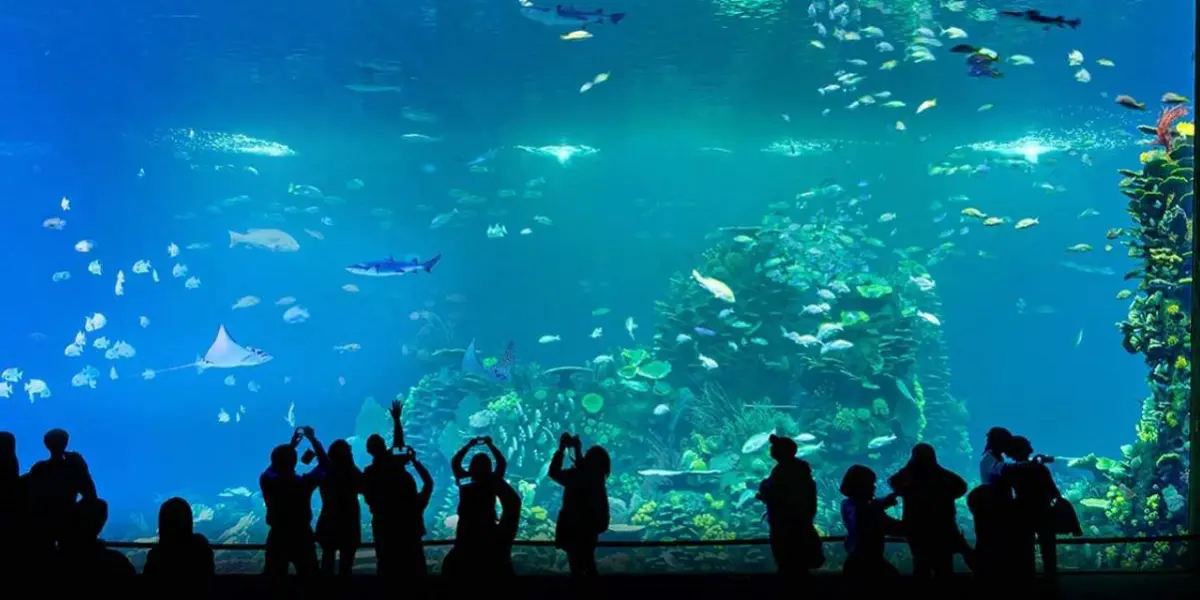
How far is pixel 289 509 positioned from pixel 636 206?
36.4 meters

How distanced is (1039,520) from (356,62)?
17.5 metres

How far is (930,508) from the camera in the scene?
13.1 ft

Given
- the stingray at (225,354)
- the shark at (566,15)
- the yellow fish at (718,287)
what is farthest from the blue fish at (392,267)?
the yellow fish at (718,287)

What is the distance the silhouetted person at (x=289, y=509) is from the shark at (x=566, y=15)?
777cm

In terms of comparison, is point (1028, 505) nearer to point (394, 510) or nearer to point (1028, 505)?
point (1028, 505)

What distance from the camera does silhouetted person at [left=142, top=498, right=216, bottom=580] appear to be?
317 centimetres

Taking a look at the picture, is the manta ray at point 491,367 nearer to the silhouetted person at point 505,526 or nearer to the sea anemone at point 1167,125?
the silhouetted person at point 505,526

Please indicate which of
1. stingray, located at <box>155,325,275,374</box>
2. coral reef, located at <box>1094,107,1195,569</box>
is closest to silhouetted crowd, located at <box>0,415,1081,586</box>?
coral reef, located at <box>1094,107,1195,569</box>

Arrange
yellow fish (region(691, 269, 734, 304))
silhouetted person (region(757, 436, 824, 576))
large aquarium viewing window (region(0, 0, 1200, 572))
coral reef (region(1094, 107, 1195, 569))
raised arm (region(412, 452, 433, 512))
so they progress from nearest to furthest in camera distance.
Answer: silhouetted person (region(757, 436, 824, 576)) < raised arm (region(412, 452, 433, 512)) < coral reef (region(1094, 107, 1195, 569)) < large aquarium viewing window (region(0, 0, 1200, 572)) < yellow fish (region(691, 269, 734, 304))

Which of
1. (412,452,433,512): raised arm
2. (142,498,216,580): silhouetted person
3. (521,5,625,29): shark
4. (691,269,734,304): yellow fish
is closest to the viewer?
(142,498,216,580): silhouetted person

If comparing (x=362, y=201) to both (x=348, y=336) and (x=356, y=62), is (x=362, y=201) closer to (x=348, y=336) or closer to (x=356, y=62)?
(x=348, y=336)

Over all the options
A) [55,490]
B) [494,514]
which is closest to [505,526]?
[494,514]

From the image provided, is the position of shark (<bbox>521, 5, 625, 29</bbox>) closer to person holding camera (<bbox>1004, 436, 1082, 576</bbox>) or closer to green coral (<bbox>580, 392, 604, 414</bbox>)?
green coral (<bbox>580, 392, 604, 414</bbox>)

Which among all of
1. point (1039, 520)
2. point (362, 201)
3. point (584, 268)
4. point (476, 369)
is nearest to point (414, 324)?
point (362, 201)
